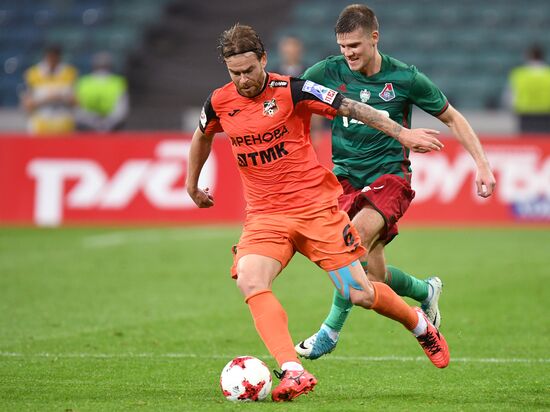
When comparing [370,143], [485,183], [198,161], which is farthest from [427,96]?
[198,161]

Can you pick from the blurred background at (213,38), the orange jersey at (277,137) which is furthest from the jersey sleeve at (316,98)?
the blurred background at (213,38)

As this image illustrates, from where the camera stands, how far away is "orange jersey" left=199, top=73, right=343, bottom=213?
6555 mm

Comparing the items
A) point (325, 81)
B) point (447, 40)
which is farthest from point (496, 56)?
point (325, 81)

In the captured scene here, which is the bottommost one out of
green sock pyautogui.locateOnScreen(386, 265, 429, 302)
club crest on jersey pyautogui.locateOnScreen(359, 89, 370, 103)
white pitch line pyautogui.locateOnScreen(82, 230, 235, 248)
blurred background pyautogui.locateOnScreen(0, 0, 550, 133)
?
white pitch line pyautogui.locateOnScreen(82, 230, 235, 248)

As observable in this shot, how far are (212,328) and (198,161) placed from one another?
110 inches

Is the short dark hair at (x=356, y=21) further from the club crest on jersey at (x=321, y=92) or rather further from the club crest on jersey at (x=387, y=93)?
the club crest on jersey at (x=321, y=92)

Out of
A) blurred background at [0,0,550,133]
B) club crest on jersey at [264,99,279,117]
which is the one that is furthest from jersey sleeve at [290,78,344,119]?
blurred background at [0,0,550,133]

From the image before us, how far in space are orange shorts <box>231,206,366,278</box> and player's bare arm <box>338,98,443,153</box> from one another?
0.59 meters

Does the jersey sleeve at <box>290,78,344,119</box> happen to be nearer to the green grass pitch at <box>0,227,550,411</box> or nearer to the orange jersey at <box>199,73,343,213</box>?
the orange jersey at <box>199,73,343,213</box>

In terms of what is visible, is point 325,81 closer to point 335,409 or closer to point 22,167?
point 335,409

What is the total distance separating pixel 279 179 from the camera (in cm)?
665

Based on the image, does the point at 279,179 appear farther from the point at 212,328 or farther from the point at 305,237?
the point at 212,328

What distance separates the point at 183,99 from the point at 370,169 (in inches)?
628

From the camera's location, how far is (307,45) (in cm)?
2344
